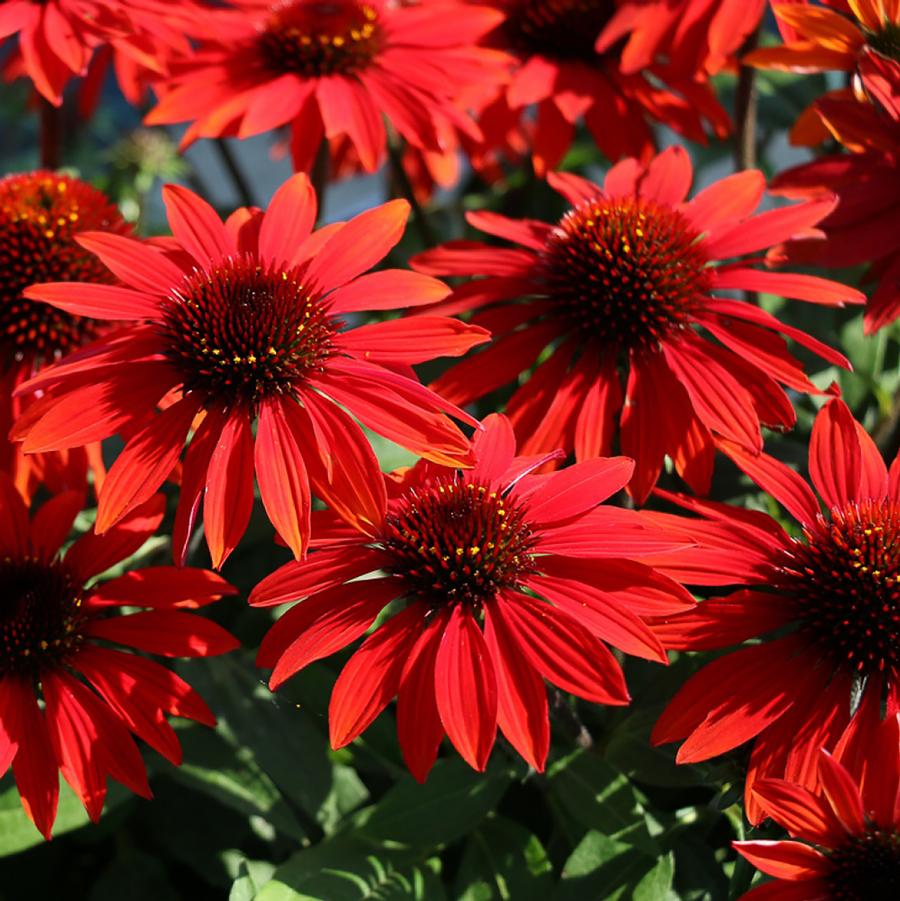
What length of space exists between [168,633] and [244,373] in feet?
0.58

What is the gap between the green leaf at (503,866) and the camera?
0.88 metres

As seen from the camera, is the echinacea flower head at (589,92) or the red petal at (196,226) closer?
the red petal at (196,226)

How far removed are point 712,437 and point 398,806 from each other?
0.34 meters

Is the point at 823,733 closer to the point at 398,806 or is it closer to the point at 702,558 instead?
the point at 702,558

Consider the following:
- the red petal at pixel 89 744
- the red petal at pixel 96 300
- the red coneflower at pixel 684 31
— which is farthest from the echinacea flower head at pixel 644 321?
the red petal at pixel 89 744

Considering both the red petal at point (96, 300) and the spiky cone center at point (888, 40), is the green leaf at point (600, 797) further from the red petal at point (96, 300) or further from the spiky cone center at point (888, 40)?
the spiky cone center at point (888, 40)

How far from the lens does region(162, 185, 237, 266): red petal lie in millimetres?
869

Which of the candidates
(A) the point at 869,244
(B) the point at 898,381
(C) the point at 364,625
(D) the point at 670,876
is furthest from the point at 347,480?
(B) the point at 898,381

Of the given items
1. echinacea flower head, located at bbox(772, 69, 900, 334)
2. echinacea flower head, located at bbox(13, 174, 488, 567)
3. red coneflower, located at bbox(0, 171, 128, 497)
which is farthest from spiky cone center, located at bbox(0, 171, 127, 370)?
echinacea flower head, located at bbox(772, 69, 900, 334)

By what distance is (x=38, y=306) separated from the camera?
0.94 m

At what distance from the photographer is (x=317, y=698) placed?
93 centimetres

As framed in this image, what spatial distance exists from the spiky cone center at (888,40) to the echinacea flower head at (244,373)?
37cm

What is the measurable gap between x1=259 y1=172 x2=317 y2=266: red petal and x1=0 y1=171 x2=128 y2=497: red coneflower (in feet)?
0.51

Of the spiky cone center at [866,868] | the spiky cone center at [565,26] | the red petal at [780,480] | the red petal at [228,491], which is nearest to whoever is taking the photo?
the spiky cone center at [866,868]
